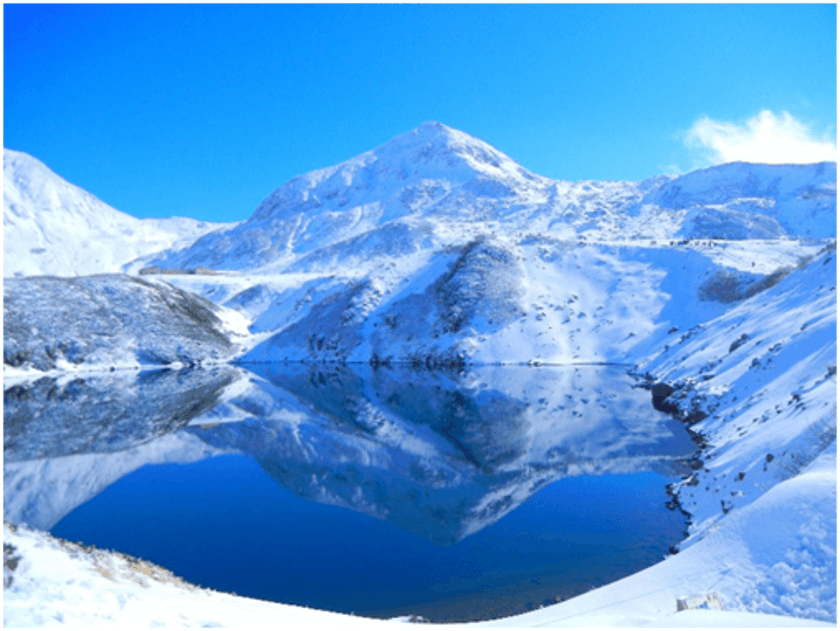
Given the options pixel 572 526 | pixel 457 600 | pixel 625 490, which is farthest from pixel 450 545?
pixel 625 490

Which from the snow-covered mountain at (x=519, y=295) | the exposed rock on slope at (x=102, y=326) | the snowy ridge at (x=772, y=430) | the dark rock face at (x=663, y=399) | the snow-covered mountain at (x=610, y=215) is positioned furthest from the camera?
the snow-covered mountain at (x=610, y=215)

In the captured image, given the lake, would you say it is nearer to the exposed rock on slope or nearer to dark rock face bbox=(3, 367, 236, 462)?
dark rock face bbox=(3, 367, 236, 462)

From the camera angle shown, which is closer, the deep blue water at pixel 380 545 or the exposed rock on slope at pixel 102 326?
the deep blue water at pixel 380 545

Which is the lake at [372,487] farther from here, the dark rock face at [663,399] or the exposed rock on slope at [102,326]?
the exposed rock on slope at [102,326]

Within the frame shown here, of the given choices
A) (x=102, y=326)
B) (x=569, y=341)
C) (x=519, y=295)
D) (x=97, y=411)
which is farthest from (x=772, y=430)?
(x=102, y=326)

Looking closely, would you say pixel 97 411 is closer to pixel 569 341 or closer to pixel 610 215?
pixel 569 341

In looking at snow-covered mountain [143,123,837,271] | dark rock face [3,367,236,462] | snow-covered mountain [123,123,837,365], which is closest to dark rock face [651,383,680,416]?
snow-covered mountain [123,123,837,365]

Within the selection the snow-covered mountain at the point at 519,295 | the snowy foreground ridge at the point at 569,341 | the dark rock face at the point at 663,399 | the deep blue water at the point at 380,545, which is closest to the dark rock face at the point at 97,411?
the snowy foreground ridge at the point at 569,341
